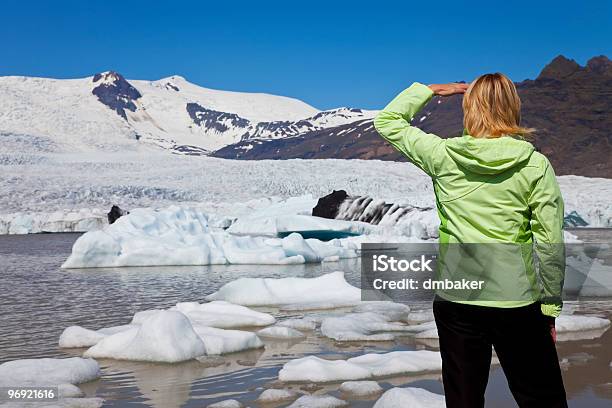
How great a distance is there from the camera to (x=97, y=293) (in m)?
9.20

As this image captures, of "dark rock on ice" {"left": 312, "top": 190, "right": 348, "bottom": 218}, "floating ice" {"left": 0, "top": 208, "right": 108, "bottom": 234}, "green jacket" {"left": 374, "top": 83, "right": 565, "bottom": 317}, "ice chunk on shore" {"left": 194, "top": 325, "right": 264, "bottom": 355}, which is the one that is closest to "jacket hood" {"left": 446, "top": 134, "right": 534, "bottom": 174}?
"green jacket" {"left": 374, "top": 83, "right": 565, "bottom": 317}

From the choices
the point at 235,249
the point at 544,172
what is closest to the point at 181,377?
the point at 544,172

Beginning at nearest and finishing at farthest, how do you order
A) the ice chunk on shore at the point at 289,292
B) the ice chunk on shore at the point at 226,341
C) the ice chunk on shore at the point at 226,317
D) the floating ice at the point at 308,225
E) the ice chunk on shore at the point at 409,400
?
the ice chunk on shore at the point at 409,400
the ice chunk on shore at the point at 226,341
the ice chunk on shore at the point at 226,317
the ice chunk on shore at the point at 289,292
the floating ice at the point at 308,225

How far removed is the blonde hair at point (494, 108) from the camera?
200cm

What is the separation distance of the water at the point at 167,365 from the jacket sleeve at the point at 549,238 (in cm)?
168

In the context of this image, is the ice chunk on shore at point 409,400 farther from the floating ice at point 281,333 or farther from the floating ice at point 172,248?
the floating ice at point 172,248

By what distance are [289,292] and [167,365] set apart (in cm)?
382

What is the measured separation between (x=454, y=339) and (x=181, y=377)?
2.60 m

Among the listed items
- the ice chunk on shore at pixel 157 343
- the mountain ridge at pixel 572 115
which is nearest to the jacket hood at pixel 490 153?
the ice chunk on shore at pixel 157 343

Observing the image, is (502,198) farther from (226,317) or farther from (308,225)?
(308,225)

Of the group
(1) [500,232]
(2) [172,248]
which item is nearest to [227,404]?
(1) [500,232]

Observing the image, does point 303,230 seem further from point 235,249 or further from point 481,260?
point 481,260

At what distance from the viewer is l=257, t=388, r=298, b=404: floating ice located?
362 centimetres

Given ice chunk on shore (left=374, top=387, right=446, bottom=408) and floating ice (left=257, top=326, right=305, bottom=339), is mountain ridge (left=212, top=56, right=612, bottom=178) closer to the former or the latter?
floating ice (left=257, top=326, right=305, bottom=339)
